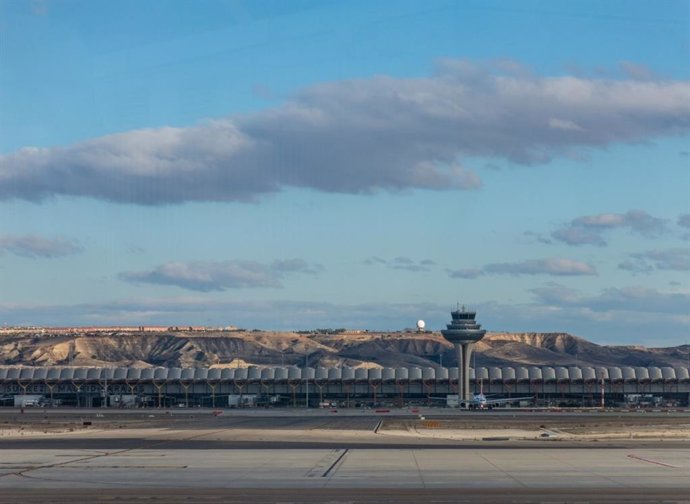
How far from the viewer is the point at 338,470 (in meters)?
58.9

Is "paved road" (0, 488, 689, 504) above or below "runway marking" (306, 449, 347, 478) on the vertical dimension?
above

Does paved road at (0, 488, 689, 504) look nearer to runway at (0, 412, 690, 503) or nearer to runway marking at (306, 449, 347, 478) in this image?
runway at (0, 412, 690, 503)

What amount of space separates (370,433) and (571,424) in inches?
1316

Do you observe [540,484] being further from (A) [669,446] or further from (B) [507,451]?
(A) [669,446]

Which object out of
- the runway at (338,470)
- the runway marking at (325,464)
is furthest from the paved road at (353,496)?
the runway marking at (325,464)

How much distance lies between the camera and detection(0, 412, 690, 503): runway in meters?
46.8

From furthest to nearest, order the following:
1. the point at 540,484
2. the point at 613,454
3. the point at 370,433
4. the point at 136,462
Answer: the point at 370,433 < the point at 613,454 < the point at 136,462 < the point at 540,484

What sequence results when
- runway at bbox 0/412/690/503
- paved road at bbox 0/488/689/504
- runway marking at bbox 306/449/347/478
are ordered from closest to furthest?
1. paved road at bbox 0/488/689/504
2. runway at bbox 0/412/690/503
3. runway marking at bbox 306/449/347/478

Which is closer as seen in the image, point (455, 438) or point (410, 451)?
point (410, 451)

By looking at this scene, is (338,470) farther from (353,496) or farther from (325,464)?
(353,496)

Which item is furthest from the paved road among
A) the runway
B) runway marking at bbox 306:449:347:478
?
runway marking at bbox 306:449:347:478

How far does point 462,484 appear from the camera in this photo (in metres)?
51.3

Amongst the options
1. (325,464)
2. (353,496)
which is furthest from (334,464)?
(353,496)

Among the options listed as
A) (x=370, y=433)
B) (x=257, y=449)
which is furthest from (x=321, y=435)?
(x=257, y=449)
